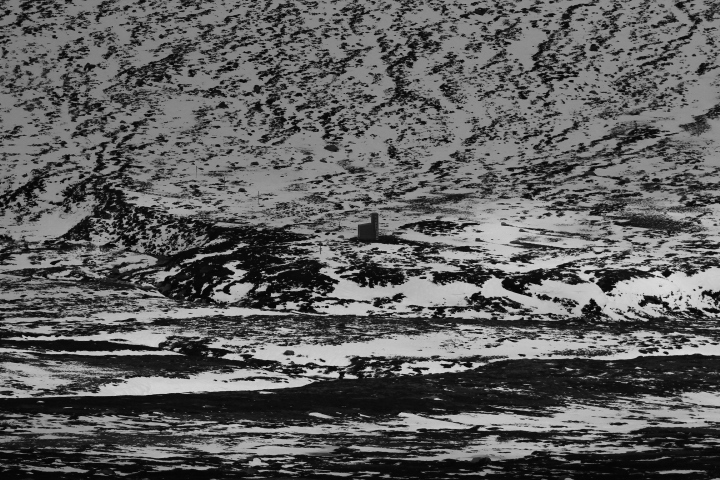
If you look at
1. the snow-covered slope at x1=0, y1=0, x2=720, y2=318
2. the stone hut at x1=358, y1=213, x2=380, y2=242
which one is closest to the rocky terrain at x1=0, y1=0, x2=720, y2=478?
the snow-covered slope at x1=0, y1=0, x2=720, y2=318

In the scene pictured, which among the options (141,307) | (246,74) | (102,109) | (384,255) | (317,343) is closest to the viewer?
(317,343)

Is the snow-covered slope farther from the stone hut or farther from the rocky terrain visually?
the stone hut

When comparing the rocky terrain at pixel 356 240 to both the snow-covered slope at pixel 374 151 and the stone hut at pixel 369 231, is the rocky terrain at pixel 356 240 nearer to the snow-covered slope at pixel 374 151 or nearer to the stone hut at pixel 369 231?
the snow-covered slope at pixel 374 151

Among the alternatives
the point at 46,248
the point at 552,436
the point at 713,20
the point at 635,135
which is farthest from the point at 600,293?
the point at 713,20

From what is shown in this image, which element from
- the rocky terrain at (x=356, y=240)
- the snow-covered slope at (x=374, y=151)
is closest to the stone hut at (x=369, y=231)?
the rocky terrain at (x=356, y=240)

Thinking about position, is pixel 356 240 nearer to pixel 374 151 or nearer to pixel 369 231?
pixel 369 231

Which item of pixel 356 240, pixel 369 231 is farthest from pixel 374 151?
pixel 356 240

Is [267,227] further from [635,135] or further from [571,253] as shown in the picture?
[635,135]
